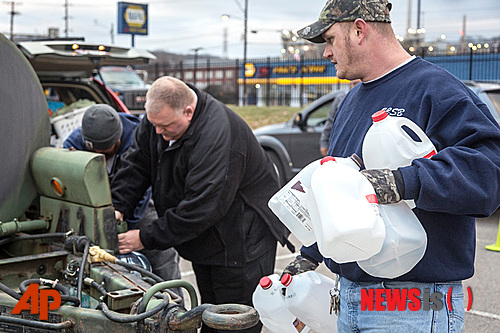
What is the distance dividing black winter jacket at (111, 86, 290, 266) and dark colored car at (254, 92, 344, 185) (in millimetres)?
5908

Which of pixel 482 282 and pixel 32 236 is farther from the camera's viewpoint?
pixel 482 282

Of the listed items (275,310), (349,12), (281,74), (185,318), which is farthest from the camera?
(281,74)

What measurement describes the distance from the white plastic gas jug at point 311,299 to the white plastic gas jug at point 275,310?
5 centimetres

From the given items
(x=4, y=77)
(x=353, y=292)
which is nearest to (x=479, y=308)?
(x=353, y=292)

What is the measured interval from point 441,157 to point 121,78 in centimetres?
1941

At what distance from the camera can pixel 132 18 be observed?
21984 millimetres

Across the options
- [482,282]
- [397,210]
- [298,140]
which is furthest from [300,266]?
[298,140]

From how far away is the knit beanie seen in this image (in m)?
4.21

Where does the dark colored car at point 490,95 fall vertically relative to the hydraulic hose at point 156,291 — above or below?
above

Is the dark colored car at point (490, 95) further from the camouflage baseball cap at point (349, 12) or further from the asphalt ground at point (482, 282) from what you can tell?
the camouflage baseball cap at point (349, 12)

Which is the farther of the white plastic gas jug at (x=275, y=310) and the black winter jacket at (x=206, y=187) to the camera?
the black winter jacket at (x=206, y=187)

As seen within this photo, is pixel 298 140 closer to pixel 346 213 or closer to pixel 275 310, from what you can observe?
pixel 275 310

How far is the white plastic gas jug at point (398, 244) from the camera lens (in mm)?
2066

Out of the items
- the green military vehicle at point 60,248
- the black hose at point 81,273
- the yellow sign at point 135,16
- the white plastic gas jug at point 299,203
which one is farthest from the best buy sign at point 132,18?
the white plastic gas jug at point 299,203
